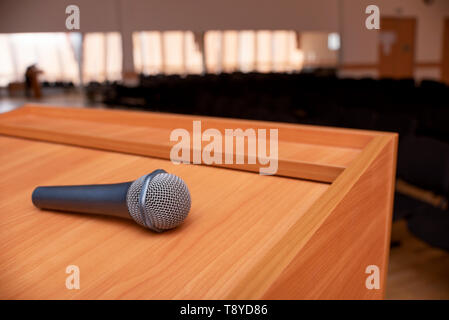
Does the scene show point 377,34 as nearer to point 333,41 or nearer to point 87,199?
point 333,41

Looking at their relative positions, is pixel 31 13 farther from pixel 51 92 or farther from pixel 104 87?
pixel 51 92

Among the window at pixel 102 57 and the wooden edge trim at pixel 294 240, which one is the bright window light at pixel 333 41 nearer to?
the window at pixel 102 57

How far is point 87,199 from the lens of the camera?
90cm

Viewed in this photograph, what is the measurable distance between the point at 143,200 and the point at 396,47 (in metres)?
12.0

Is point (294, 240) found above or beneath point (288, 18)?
beneath

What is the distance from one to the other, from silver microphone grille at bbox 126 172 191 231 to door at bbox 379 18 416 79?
1152 cm

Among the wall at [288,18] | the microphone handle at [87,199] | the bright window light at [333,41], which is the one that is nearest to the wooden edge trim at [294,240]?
the microphone handle at [87,199]

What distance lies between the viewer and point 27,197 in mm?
1087

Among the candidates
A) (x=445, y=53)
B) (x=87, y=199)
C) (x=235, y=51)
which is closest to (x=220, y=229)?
(x=87, y=199)

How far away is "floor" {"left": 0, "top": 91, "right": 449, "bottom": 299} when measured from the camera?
225cm

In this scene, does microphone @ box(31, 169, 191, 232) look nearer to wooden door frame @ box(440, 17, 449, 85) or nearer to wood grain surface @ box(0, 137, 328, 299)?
wood grain surface @ box(0, 137, 328, 299)

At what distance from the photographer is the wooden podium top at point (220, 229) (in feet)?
2.18

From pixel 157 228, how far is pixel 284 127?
75 cm
